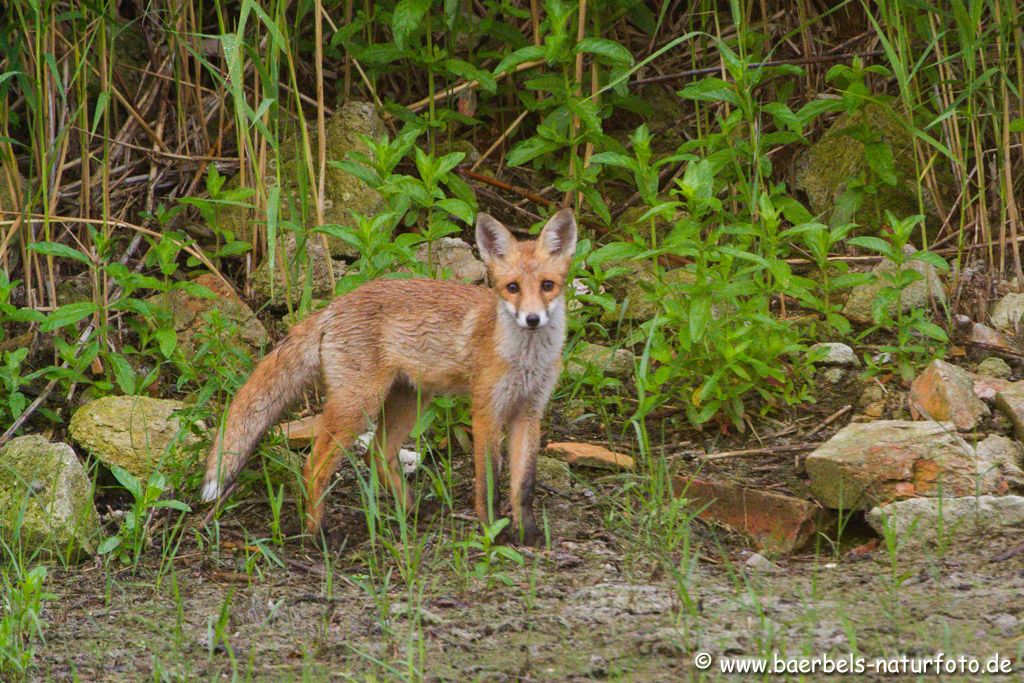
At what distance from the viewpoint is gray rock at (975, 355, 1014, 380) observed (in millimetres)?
5523

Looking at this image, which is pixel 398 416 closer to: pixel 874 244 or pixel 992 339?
pixel 874 244

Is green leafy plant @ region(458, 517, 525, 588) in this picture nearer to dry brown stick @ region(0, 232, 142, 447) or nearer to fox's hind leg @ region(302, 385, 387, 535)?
fox's hind leg @ region(302, 385, 387, 535)

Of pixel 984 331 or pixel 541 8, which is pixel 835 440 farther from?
pixel 541 8

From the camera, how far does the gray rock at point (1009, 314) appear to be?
576cm

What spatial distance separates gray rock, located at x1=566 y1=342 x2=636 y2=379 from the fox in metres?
0.82

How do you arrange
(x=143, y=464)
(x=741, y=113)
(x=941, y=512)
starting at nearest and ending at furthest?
1. (x=941, y=512)
2. (x=143, y=464)
3. (x=741, y=113)

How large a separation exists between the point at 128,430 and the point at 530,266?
1872 millimetres

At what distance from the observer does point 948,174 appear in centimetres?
646

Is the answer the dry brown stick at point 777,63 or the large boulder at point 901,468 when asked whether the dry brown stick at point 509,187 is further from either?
the large boulder at point 901,468

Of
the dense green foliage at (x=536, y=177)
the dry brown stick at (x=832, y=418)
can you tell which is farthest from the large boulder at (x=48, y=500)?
the dry brown stick at (x=832, y=418)

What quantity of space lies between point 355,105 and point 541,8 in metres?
1.16

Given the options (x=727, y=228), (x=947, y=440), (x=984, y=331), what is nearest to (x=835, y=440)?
(x=947, y=440)

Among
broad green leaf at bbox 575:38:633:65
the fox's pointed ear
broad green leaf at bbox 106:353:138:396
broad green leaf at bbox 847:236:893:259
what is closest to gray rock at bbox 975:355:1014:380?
broad green leaf at bbox 847:236:893:259

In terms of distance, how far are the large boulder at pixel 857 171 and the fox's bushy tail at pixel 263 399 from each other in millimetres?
3008
